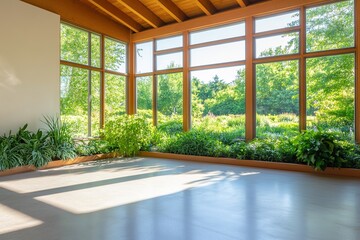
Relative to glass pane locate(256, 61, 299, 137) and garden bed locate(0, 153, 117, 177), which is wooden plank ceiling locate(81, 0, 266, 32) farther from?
garden bed locate(0, 153, 117, 177)

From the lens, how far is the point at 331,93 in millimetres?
6293

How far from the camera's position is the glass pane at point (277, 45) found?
6.73 metres

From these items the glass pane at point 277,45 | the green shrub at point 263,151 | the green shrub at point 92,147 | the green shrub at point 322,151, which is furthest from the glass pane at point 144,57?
the green shrub at point 322,151

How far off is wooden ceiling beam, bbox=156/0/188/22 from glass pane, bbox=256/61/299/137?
3027 millimetres

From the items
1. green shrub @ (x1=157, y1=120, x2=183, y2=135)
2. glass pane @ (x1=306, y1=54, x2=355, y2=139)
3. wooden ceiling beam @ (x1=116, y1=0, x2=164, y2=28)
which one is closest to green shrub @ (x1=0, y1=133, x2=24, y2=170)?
green shrub @ (x1=157, y1=120, x2=183, y2=135)

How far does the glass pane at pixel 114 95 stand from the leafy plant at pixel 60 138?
72.1 inches

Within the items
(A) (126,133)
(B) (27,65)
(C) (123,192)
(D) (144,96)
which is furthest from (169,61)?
(C) (123,192)

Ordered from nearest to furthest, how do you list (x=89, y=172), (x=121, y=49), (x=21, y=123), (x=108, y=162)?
(x=89, y=172) → (x=21, y=123) → (x=108, y=162) → (x=121, y=49)

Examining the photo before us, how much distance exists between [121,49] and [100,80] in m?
1.63

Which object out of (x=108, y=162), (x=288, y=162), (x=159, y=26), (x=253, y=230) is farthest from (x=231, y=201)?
(x=159, y=26)

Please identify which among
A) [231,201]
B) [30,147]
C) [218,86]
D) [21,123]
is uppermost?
[218,86]

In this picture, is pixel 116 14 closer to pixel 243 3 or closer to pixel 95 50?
pixel 95 50

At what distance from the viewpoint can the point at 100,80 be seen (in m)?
8.51

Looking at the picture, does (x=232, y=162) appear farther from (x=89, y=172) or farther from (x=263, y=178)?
(x=89, y=172)
